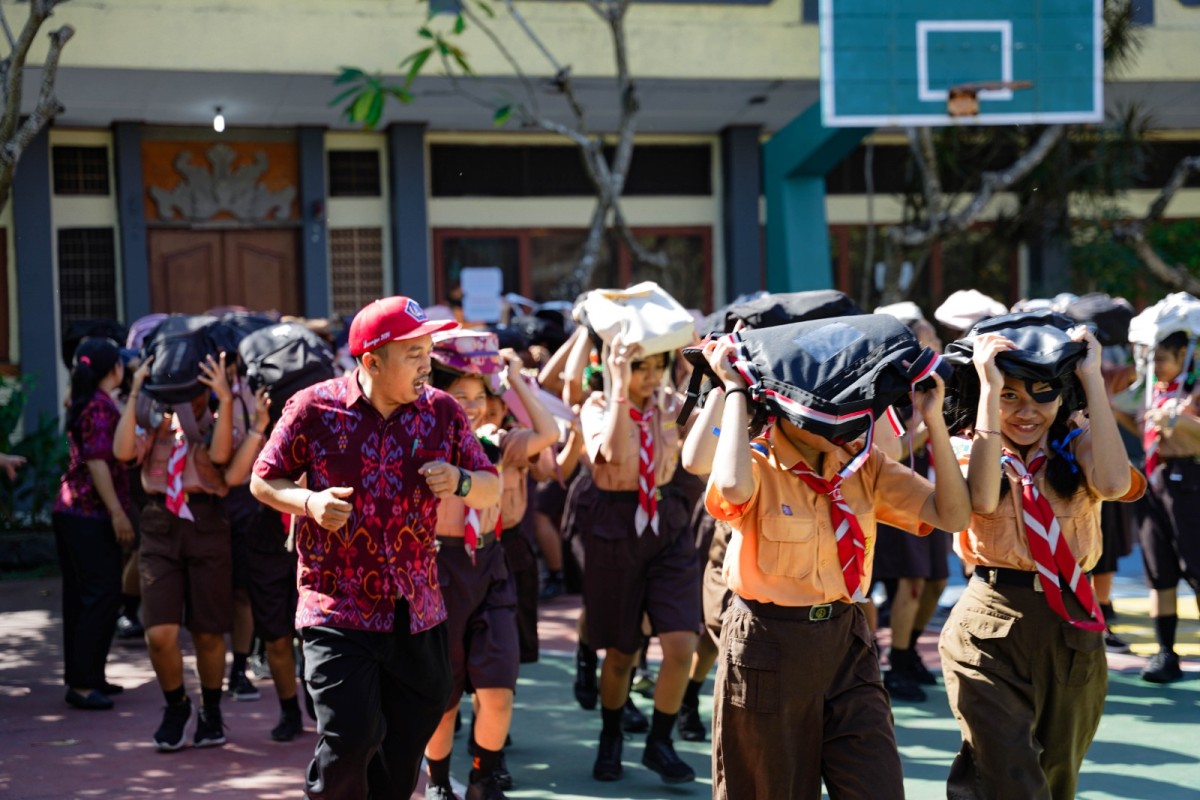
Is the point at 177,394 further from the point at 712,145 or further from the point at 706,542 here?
the point at 712,145

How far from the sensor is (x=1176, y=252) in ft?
55.4

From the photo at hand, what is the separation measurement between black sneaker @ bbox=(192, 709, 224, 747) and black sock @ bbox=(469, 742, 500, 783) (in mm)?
1705

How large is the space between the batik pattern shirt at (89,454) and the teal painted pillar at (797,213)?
22.1 ft

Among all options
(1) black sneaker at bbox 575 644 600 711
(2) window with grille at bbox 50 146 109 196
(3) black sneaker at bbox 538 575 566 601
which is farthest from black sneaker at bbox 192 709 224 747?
(2) window with grille at bbox 50 146 109 196

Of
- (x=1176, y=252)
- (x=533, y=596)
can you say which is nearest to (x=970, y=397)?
(x=533, y=596)

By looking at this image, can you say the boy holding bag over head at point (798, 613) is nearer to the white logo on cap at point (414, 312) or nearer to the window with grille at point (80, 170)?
the white logo on cap at point (414, 312)

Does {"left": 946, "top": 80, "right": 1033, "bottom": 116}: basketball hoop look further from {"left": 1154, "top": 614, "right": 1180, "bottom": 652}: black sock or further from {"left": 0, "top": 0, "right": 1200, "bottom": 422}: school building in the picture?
{"left": 1154, "top": 614, "right": 1180, "bottom": 652}: black sock

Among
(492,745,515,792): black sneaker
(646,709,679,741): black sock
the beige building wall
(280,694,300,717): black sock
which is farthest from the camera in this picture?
the beige building wall

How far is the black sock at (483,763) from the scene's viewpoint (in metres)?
5.82

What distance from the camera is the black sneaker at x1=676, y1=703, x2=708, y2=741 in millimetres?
7000

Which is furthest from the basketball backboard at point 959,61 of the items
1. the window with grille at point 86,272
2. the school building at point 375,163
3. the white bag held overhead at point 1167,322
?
the window with grille at point 86,272

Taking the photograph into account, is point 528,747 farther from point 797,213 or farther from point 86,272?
point 86,272

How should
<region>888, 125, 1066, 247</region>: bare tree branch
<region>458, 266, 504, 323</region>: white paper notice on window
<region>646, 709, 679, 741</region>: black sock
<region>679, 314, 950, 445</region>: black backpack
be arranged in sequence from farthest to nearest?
<region>458, 266, 504, 323</region>: white paper notice on window
<region>888, 125, 1066, 247</region>: bare tree branch
<region>646, 709, 679, 741</region>: black sock
<region>679, 314, 950, 445</region>: black backpack

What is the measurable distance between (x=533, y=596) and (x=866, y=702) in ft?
9.92
